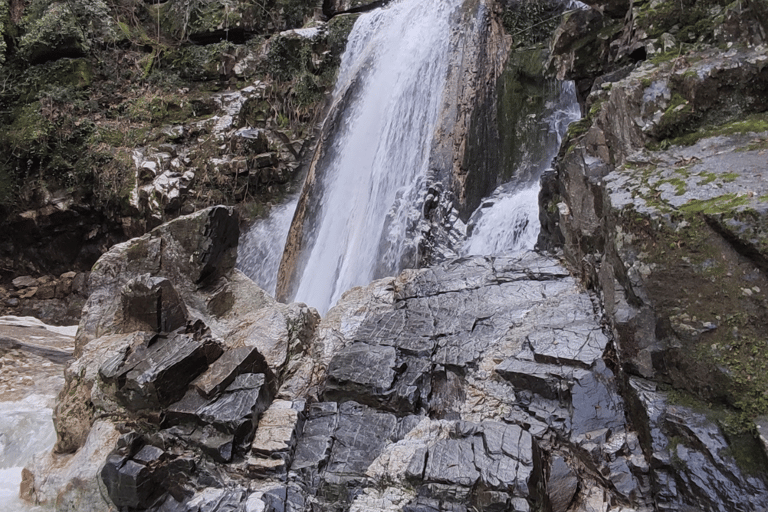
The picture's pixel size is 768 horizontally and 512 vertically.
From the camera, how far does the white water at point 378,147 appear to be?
7.41 meters

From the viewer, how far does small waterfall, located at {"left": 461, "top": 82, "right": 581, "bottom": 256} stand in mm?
6422

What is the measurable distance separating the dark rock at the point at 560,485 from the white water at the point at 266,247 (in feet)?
21.6

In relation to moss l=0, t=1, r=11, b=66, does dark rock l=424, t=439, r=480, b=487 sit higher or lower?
lower

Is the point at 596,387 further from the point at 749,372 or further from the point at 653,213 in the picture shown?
the point at 653,213

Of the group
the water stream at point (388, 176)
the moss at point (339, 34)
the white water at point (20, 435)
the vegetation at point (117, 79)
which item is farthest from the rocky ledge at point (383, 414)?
the moss at point (339, 34)

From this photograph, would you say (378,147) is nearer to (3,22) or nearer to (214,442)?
(214,442)

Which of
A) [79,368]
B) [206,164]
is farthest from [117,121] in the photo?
[79,368]

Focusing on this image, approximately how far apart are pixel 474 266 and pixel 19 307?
410 inches

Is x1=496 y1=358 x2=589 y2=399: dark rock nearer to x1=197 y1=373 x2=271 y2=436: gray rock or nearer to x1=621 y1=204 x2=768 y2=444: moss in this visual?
x1=621 y1=204 x2=768 y2=444: moss

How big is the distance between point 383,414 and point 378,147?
19.6ft

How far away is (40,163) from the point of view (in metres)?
11.0

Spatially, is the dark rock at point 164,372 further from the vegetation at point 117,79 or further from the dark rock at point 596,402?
the vegetation at point 117,79

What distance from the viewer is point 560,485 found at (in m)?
2.86

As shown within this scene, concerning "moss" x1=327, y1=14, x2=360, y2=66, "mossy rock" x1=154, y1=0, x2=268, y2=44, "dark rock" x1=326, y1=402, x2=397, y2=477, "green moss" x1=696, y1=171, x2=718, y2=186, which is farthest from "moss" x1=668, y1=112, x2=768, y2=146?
"mossy rock" x1=154, y1=0, x2=268, y2=44
